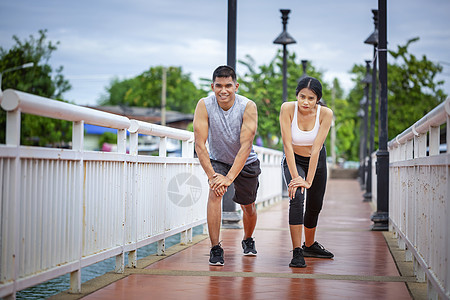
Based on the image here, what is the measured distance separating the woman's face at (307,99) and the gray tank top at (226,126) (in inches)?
19.7

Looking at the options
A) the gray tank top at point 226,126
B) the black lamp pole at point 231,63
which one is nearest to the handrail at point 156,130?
the gray tank top at point 226,126

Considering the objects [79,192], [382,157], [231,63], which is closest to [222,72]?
[79,192]

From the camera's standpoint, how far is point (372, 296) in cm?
518

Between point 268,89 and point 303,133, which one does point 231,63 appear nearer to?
point 303,133

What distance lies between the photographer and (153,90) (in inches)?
3883

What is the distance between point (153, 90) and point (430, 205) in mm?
94683

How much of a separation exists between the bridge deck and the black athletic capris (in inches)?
17.2

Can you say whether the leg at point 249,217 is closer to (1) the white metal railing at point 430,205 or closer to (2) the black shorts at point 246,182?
(2) the black shorts at point 246,182

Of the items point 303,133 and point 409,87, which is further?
point 409,87

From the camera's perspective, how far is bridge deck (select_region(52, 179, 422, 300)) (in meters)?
5.21

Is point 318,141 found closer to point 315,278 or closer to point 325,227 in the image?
point 315,278

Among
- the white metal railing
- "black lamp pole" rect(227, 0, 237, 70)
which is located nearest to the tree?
"black lamp pole" rect(227, 0, 237, 70)

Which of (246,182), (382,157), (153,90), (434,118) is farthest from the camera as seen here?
(153,90)

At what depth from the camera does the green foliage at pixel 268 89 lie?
25188mm
